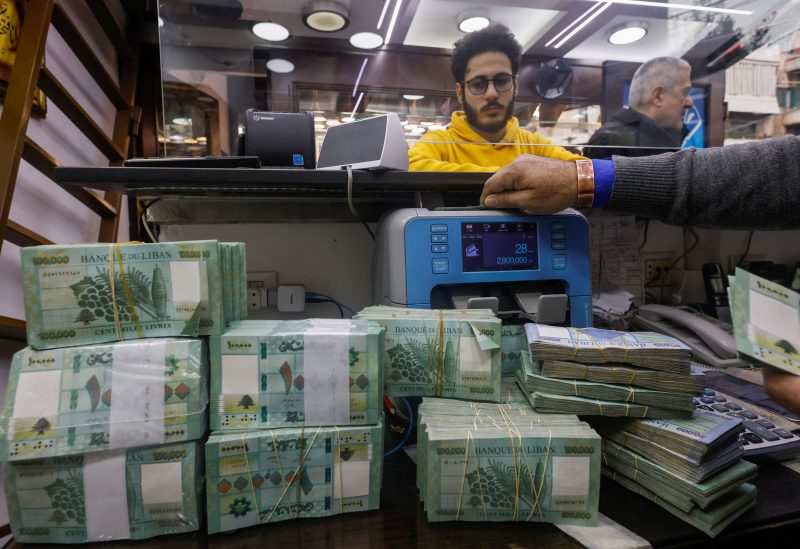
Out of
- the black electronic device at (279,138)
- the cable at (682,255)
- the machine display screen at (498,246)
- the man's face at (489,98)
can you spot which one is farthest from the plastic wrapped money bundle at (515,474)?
the cable at (682,255)

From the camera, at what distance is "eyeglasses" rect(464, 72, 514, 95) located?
134 centimetres

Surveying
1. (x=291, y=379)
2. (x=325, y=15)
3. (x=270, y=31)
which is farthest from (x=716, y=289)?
(x=270, y=31)

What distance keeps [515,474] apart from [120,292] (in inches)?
24.1

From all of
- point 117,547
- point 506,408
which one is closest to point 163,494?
point 117,547

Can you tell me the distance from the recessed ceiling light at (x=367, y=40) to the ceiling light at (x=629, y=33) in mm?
848

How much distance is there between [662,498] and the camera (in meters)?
0.60

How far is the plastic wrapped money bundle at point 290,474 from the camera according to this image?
56 cm

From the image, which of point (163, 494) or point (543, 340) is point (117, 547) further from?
point (543, 340)

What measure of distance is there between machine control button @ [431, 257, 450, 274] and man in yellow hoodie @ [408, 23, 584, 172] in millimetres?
579

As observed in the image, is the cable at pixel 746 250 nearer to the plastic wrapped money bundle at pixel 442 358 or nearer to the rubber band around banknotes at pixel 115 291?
the plastic wrapped money bundle at pixel 442 358

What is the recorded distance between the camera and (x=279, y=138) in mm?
938

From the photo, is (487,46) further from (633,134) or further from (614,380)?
(614,380)

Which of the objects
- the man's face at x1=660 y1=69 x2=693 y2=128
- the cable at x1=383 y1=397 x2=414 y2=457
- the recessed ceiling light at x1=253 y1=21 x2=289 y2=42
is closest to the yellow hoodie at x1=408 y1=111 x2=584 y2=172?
the man's face at x1=660 y1=69 x2=693 y2=128

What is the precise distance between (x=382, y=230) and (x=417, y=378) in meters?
0.41
